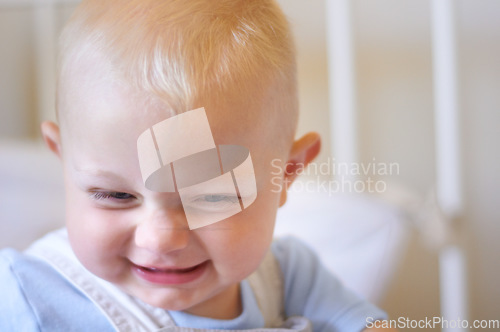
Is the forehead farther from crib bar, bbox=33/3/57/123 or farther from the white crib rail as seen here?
the white crib rail

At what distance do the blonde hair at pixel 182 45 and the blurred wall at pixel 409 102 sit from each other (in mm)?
108

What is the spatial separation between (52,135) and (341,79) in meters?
0.31

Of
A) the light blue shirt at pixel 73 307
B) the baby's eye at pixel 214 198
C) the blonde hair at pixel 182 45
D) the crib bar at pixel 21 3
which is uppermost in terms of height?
the crib bar at pixel 21 3

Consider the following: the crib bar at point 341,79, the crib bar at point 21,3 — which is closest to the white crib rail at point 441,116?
the crib bar at point 341,79

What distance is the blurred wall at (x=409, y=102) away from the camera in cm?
44

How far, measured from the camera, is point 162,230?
11.0 inches

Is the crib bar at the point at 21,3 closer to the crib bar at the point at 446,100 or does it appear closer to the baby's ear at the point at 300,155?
the baby's ear at the point at 300,155

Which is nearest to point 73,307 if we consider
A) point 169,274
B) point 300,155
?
point 169,274

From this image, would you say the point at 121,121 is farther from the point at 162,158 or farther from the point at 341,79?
the point at 341,79

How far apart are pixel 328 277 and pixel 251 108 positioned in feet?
0.82

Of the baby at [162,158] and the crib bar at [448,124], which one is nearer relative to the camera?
the baby at [162,158]

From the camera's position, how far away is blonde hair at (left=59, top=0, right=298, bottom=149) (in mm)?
263

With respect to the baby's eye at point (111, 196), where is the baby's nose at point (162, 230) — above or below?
below

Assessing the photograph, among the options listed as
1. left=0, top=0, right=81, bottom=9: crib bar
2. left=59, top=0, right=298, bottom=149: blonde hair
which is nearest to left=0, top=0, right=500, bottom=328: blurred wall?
left=0, top=0, right=81, bottom=9: crib bar
